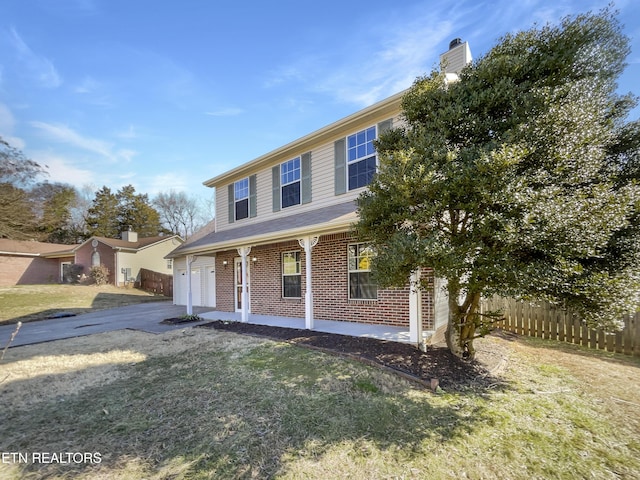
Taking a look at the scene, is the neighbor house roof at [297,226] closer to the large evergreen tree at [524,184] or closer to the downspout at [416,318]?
the large evergreen tree at [524,184]

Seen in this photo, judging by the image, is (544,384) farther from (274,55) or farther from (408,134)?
(274,55)

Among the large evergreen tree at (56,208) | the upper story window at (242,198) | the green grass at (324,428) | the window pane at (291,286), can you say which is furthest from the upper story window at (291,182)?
the large evergreen tree at (56,208)

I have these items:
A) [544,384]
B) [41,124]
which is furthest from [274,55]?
[41,124]

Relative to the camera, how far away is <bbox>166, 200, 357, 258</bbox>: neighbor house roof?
7332 millimetres

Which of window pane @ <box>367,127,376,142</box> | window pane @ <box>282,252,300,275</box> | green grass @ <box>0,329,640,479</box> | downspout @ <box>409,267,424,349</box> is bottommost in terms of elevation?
green grass @ <box>0,329,640,479</box>

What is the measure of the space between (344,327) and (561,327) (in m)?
5.04

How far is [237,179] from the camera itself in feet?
41.7

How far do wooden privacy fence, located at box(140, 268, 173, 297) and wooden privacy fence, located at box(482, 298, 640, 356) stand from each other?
2108 cm

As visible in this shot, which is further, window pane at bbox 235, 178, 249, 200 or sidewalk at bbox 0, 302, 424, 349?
window pane at bbox 235, 178, 249, 200

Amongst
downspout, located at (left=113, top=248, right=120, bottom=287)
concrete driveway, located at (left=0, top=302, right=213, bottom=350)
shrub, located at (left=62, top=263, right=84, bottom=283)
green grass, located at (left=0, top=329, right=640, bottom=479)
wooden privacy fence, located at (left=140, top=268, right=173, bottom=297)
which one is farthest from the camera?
shrub, located at (left=62, top=263, right=84, bottom=283)

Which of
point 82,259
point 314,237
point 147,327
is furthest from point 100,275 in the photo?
point 314,237

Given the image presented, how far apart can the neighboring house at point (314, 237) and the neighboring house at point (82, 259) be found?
14.4 m

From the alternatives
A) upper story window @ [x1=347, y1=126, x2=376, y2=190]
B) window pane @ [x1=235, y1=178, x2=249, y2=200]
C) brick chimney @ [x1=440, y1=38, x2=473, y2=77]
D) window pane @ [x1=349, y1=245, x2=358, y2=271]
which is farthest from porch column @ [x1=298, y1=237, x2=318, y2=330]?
brick chimney @ [x1=440, y1=38, x2=473, y2=77]

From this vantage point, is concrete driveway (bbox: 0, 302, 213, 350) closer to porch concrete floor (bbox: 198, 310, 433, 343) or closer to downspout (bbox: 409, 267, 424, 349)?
porch concrete floor (bbox: 198, 310, 433, 343)
